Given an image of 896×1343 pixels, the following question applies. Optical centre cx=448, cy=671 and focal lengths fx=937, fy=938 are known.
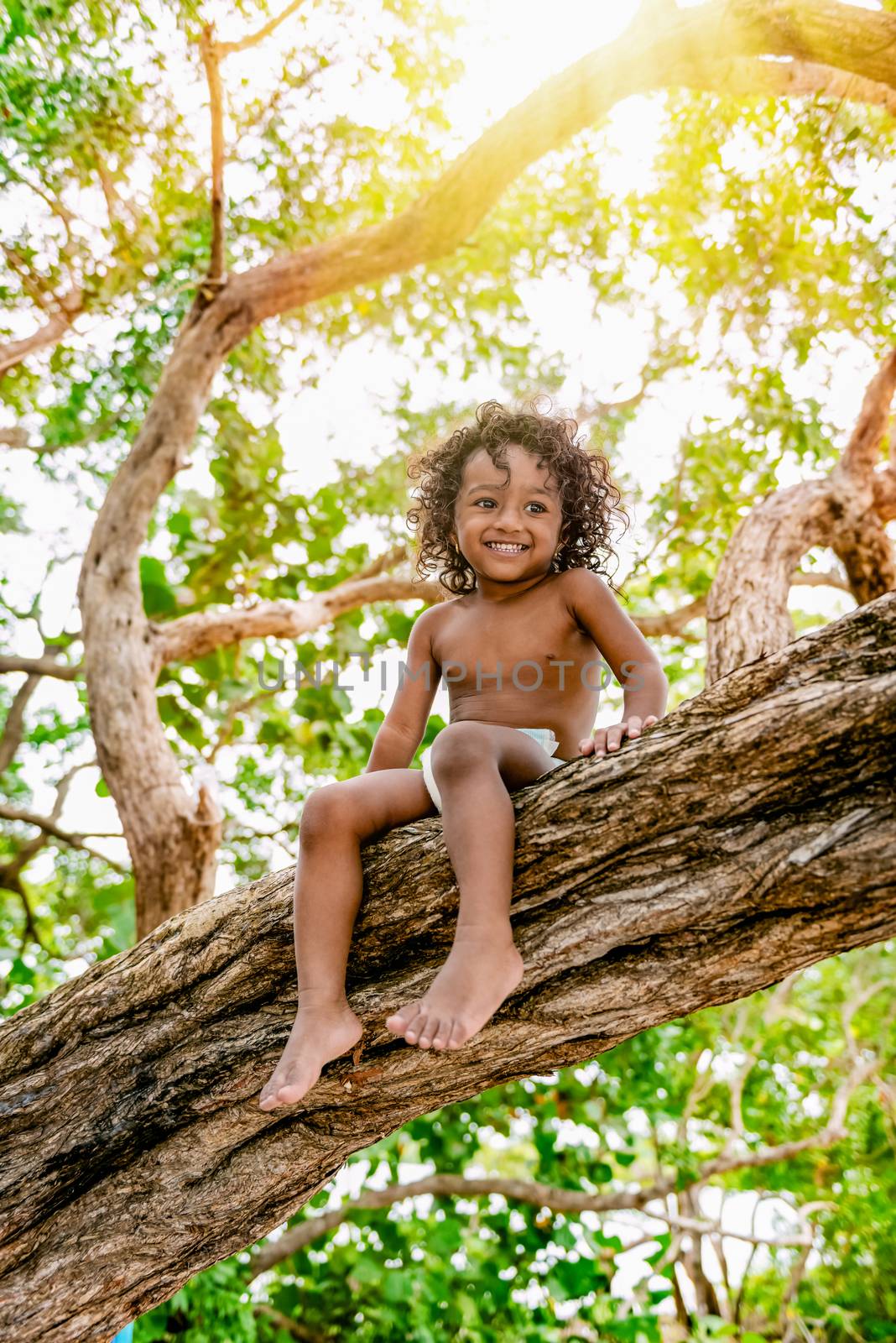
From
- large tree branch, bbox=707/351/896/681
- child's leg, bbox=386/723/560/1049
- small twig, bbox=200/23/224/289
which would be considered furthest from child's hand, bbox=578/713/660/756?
small twig, bbox=200/23/224/289

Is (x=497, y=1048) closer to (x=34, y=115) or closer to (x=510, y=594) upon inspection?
(x=510, y=594)

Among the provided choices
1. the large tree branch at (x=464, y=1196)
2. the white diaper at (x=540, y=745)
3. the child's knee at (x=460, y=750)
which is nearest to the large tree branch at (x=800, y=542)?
the white diaper at (x=540, y=745)

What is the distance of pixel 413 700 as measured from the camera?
214cm

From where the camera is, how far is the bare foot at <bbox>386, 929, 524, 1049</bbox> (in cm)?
136

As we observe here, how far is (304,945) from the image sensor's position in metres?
1.60

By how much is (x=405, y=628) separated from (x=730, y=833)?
3386 millimetres

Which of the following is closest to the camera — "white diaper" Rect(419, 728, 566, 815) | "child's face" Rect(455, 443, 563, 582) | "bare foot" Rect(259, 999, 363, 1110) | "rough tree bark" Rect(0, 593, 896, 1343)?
"rough tree bark" Rect(0, 593, 896, 1343)

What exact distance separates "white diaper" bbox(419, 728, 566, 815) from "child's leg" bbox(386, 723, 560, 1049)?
0.23ft

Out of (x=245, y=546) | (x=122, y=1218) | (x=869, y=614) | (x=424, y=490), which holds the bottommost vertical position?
(x=122, y=1218)

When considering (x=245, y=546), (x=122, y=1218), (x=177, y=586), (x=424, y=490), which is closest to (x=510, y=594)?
(x=424, y=490)

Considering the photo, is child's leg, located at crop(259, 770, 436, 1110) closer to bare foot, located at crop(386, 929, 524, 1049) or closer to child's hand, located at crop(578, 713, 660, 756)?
bare foot, located at crop(386, 929, 524, 1049)

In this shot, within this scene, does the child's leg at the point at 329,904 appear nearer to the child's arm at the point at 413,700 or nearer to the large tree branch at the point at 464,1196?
the child's arm at the point at 413,700

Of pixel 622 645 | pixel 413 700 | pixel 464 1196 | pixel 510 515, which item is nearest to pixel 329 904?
pixel 413 700

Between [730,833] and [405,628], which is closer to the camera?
[730,833]
